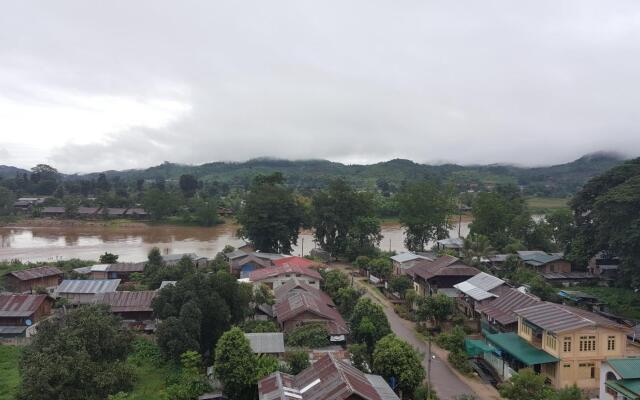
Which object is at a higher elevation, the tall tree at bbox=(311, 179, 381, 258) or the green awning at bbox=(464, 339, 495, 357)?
the tall tree at bbox=(311, 179, 381, 258)

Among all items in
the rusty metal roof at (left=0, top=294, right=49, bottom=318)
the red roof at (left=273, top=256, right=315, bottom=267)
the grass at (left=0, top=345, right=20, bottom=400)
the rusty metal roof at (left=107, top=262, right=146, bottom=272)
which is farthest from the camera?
the red roof at (left=273, top=256, right=315, bottom=267)

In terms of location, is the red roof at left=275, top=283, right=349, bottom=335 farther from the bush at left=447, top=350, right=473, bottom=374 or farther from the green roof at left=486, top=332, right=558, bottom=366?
the green roof at left=486, top=332, right=558, bottom=366

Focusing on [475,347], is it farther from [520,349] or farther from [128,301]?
[128,301]

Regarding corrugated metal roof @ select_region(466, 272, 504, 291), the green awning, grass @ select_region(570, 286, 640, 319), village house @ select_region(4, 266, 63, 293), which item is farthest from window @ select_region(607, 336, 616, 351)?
village house @ select_region(4, 266, 63, 293)

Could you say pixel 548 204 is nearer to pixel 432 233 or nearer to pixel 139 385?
pixel 432 233

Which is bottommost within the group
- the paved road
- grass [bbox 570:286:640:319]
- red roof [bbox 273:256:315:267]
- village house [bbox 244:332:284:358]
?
the paved road

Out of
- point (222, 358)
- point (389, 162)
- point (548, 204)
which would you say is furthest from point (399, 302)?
point (389, 162)

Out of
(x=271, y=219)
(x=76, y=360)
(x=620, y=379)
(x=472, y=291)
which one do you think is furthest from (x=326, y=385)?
→ (x=271, y=219)
